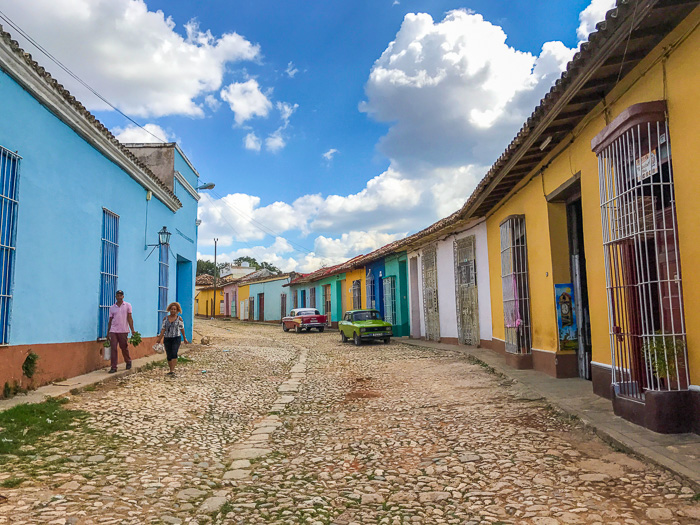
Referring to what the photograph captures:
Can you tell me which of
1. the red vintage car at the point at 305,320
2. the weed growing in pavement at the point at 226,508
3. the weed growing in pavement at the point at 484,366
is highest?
the red vintage car at the point at 305,320

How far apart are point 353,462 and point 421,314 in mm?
13751

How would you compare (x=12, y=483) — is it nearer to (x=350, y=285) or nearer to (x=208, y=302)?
(x=350, y=285)

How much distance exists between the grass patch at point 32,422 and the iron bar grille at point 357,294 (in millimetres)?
18740

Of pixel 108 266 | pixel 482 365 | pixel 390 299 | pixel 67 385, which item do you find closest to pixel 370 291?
pixel 390 299

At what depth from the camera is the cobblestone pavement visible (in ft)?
10.6

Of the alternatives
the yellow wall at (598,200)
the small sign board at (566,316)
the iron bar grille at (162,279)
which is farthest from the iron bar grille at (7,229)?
the small sign board at (566,316)

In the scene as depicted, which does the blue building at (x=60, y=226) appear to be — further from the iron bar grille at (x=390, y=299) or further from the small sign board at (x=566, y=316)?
the iron bar grille at (x=390, y=299)

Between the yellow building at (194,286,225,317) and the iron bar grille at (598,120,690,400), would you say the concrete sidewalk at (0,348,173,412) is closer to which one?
the iron bar grille at (598,120,690,400)

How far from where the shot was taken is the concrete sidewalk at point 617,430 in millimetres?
3694

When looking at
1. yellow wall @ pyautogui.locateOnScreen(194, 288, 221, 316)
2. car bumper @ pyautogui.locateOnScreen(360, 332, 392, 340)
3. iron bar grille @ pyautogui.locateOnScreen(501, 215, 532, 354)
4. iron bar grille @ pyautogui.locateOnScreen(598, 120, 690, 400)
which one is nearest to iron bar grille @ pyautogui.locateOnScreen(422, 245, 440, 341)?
car bumper @ pyautogui.locateOnScreen(360, 332, 392, 340)

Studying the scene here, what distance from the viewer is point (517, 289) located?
940 cm

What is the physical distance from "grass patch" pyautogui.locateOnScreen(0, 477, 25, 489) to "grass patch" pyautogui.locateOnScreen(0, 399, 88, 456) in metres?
0.73

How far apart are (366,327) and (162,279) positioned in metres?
6.55

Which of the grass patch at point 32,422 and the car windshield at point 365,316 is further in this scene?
the car windshield at point 365,316
